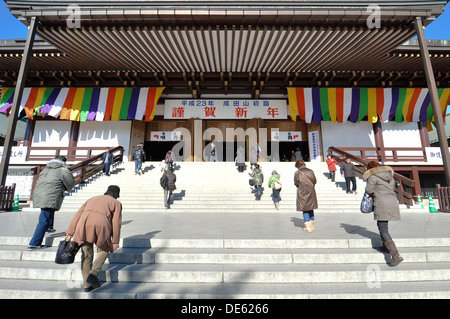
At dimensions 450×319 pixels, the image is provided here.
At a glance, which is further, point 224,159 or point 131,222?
point 224,159

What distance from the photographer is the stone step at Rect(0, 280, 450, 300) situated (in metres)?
2.50

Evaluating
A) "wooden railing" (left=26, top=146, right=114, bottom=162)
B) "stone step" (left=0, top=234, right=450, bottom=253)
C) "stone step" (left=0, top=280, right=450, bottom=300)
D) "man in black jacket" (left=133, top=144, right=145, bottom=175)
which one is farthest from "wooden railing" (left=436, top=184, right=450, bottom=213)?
"wooden railing" (left=26, top=146, right=114, bottom=162)

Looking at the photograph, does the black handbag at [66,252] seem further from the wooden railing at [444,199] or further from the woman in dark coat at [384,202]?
the wooden railing at [444,199]

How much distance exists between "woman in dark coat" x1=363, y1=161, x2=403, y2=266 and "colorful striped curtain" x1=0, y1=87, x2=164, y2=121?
11094 mm

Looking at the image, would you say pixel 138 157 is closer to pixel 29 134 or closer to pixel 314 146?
pixel 29 134

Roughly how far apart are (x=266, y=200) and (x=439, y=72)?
39.7 feet

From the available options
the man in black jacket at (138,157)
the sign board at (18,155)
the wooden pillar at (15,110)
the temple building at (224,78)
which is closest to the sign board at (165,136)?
the temple building at (224,78)

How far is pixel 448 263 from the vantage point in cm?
324

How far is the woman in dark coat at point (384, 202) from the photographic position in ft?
10.1

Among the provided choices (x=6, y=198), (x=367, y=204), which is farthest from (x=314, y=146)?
(x=6, y=198)

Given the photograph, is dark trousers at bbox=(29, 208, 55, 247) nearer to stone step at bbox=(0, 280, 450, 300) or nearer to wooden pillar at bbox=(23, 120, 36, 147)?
stone step at bbox=(0, 280, 450, 300)

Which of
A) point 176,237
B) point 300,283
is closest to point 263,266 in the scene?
point 300,283

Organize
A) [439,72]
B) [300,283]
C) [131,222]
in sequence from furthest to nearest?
[439,72] → [131,222] → [300,283]
